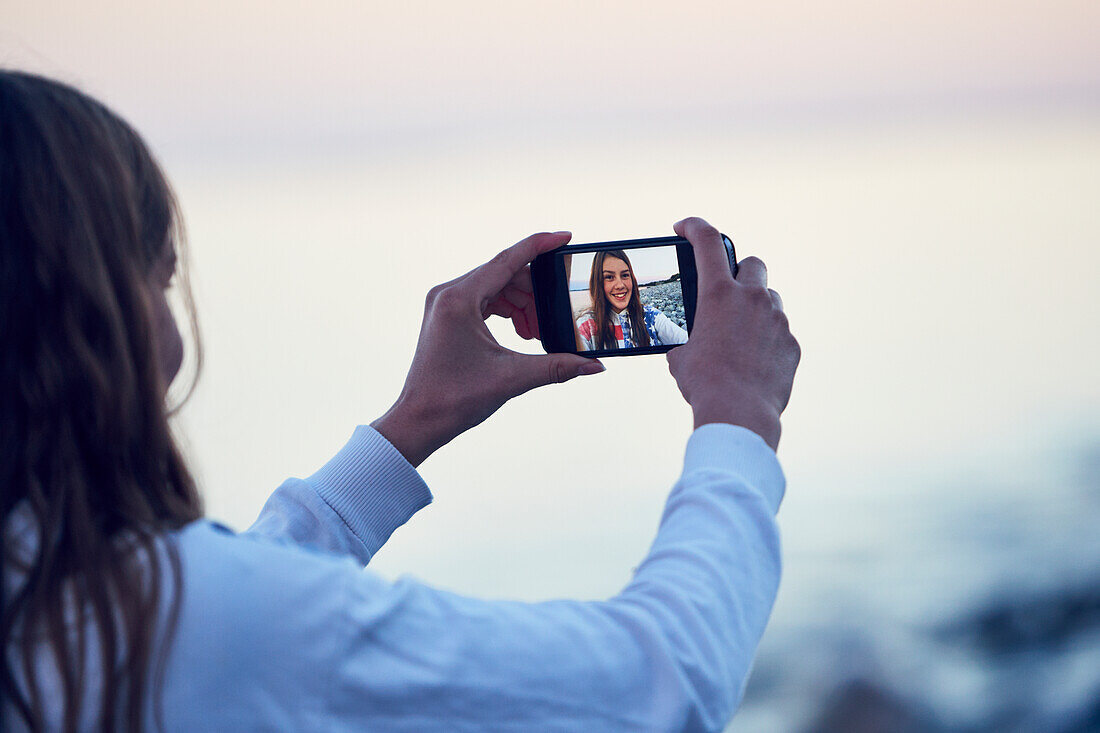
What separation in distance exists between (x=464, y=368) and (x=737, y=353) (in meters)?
0.31

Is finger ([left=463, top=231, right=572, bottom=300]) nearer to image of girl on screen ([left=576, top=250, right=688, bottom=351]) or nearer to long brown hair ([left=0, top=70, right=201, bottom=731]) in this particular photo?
image of girl on screen ([left=576, top=250, right=688, bottom=351])

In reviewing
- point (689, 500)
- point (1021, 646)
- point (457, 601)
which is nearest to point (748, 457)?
point (689, 500)

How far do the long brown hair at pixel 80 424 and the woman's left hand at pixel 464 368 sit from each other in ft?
1.14

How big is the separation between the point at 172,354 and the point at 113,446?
11cm

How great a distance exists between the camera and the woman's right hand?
610mm

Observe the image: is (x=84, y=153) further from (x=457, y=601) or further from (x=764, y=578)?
(x=764, y=578)

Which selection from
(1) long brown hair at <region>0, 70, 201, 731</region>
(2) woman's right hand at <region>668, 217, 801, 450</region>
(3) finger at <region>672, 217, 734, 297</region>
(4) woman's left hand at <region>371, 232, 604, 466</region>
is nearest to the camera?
(1) long brown hair at <region>0, 70, 201, 731</region>

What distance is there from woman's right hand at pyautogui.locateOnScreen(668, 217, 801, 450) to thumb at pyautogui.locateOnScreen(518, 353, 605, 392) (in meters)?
0.14

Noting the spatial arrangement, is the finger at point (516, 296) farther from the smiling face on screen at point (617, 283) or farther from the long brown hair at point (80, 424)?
the long brown hair at point (80, 424)

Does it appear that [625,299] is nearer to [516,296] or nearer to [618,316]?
[618,316]

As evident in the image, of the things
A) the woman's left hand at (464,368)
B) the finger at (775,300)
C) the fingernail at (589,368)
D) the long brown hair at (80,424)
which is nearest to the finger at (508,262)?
the woman's left hand at (464,368)

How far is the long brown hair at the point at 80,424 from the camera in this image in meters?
0.41


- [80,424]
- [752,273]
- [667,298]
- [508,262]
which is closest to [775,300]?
[752,273]

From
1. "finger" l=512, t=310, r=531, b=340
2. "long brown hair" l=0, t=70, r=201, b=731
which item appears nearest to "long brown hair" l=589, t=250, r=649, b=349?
"finger" l=512, t=310, r=531, b=340
